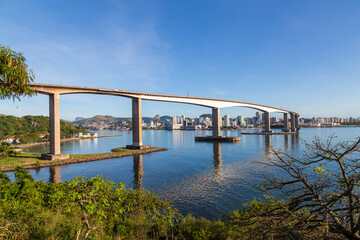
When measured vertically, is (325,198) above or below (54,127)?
below

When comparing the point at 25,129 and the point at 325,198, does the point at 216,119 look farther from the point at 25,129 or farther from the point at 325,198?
the point at 25,129

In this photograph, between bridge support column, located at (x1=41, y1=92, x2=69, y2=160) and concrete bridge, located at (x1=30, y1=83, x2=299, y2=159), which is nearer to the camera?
bridge support column, located at (x1=41, y1=92, x2=69, y2=160)

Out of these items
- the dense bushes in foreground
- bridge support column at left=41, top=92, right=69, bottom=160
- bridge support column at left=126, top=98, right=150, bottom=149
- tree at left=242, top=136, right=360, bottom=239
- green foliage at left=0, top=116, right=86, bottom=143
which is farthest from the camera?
green foliage at left=0, top=116, right=86, bottom=143

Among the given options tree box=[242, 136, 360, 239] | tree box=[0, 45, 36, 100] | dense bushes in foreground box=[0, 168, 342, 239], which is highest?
tree box=[0, 45, 36, 100]

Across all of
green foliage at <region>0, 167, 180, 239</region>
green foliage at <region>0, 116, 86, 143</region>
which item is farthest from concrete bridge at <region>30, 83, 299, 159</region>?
green foliage at <region>0, 116, 86, 143</region>

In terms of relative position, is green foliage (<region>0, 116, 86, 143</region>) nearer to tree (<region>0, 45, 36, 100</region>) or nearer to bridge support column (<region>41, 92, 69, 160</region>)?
bridge support column (<region>41, 92, 69, 160</region>)

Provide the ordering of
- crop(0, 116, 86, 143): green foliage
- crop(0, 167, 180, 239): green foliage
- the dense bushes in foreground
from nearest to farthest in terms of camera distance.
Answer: crop(0, 167, 180, 239): green foliage, the dense bushes in foreground, crop(0, 116, 86, 143): green foliage

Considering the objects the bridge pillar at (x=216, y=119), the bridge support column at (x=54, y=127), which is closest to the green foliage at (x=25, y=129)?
the bridge support column at (x=54, y=127)

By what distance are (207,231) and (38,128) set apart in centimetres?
15207

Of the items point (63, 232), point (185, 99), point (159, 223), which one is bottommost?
point (159, 223)

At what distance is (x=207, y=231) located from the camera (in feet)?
31.5

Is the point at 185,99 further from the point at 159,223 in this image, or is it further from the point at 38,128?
the point at 38,128

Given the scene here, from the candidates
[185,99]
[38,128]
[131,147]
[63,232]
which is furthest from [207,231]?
[38,128]

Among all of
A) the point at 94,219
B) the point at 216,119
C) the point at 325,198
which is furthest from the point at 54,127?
the point at 216,119
